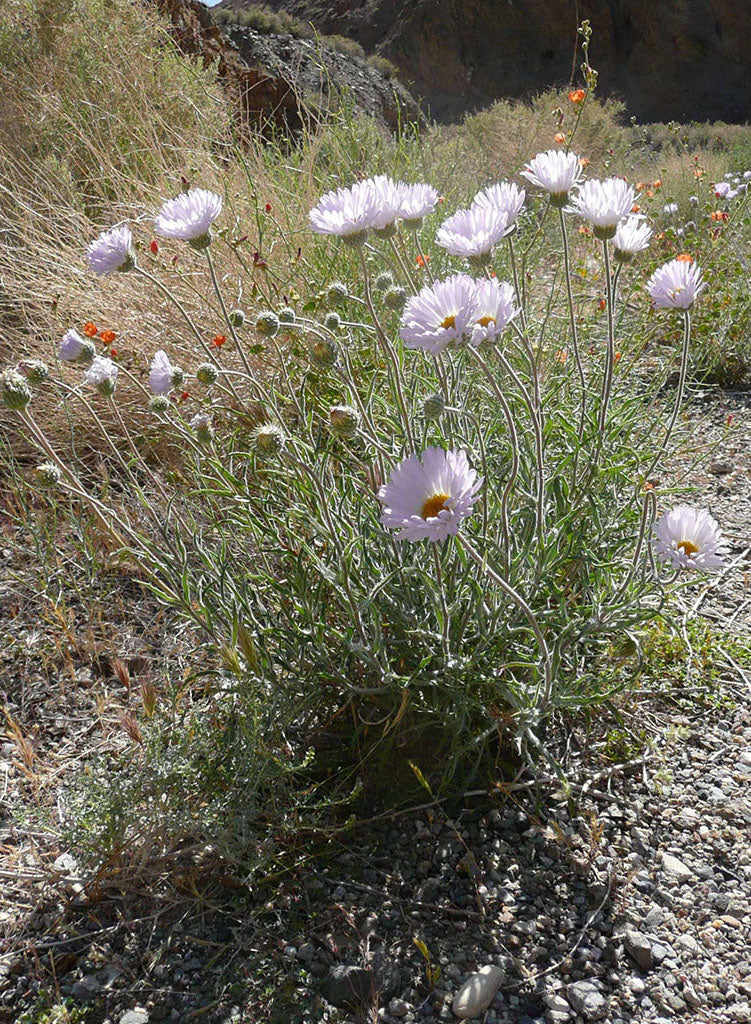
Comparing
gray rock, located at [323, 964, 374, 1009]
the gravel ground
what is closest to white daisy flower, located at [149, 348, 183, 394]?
the gravel ground

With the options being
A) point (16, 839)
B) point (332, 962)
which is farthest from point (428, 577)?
point (16, 839)

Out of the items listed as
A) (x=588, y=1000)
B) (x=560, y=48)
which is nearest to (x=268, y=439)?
(x=588, y=1000)

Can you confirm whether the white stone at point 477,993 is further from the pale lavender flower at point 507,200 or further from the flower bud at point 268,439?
the pale lavender flower at point 507,200

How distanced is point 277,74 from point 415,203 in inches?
396

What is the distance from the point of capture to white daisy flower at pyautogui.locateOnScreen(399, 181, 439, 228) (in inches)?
→ 58.6

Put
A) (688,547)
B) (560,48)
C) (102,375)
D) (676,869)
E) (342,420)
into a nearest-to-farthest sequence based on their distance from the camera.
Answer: (342,420), (688,547), (676,869), (102,375), (560,48)

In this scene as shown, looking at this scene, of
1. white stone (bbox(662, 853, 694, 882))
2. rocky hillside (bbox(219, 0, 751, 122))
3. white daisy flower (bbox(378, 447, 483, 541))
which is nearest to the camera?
white daisy flower (bbox(378, 447, 483, 541))

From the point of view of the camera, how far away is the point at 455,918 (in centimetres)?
145

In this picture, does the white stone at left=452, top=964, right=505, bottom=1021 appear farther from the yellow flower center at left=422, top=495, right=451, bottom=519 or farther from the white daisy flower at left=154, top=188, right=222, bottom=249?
the white daisy flower at left=154, top=188, right=222, bottom=249

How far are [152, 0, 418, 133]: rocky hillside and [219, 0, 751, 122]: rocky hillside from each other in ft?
41.6

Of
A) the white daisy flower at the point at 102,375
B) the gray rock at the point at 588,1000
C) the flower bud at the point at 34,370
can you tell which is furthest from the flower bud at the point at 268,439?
the gray rock at the point at 588,1000

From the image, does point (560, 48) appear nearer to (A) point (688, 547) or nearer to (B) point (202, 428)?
(B) point (202, 428)

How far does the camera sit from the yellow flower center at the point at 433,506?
3.71 feet

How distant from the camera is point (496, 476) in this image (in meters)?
1.90
